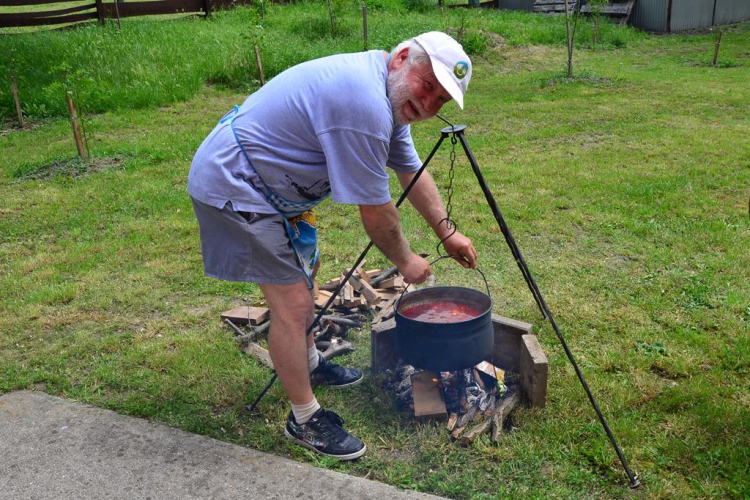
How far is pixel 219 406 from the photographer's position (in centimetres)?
323

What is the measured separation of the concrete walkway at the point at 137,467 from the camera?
2633mm

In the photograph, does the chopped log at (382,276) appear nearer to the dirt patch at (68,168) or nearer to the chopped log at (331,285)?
the chopped log at (331,285)

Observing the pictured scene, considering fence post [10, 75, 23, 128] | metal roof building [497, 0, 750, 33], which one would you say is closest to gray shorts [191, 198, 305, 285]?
fence post [10, 75, 23, 128]

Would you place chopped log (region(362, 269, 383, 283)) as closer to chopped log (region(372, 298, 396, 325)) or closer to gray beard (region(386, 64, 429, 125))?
chopped log (region(372, 298, 396, 325))

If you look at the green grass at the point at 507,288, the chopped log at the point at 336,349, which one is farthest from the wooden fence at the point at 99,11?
the chopped log at the point at 336,349

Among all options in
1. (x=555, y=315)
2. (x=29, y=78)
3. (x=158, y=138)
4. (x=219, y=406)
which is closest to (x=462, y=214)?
(x=555, y=315)

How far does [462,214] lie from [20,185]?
472 cm

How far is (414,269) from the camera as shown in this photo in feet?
8.92

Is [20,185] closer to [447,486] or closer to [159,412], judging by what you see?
[159,412]

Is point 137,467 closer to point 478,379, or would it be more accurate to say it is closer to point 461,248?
point 478,379

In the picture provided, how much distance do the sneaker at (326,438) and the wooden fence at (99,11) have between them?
1542 centimetres

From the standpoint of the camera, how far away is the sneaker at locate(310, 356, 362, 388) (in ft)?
11.0

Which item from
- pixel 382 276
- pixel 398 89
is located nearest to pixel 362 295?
pixel 382 276

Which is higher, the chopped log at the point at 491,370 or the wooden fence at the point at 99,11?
the wooden fence at the point at 99,11
